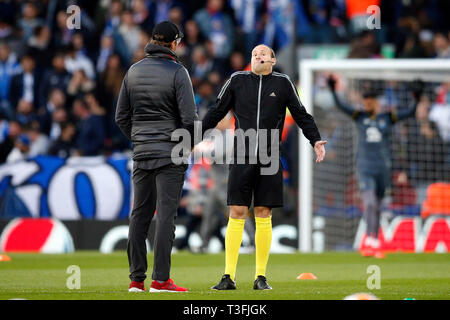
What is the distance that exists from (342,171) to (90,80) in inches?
199

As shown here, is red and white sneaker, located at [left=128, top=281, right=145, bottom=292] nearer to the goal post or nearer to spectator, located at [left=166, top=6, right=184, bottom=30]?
the goal post

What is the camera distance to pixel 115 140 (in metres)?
16.1

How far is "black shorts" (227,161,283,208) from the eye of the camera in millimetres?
7484

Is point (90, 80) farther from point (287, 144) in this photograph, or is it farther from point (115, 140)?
point (287, 144)

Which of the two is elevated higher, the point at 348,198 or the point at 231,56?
the point at 231,56

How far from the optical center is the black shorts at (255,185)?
7.48 meters

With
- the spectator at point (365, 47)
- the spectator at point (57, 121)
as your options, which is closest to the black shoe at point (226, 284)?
the spectator at point (365, 47)

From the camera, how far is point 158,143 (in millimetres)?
6984

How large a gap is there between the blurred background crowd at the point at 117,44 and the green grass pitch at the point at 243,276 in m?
3.16

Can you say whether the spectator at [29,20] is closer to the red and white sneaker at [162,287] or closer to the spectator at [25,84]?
the spectator at [25,84]

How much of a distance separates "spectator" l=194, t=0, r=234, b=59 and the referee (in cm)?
992

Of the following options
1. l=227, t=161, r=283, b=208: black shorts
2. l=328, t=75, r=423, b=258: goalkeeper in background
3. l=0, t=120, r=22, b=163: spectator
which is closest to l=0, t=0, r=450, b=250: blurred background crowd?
l=0, t=120, r=22, b=163: spectator
